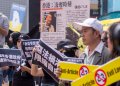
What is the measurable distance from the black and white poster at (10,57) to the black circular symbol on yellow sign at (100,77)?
2076 millimetres

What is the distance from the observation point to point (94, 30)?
2682 mm

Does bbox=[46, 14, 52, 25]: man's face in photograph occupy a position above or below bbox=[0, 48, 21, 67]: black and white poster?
above

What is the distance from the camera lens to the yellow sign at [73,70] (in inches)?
83.1

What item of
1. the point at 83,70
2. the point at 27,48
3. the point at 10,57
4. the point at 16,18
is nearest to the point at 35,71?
the point at 27,48

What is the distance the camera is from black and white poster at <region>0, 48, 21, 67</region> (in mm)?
3715

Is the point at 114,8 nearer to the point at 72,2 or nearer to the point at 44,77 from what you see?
the point at 72,2

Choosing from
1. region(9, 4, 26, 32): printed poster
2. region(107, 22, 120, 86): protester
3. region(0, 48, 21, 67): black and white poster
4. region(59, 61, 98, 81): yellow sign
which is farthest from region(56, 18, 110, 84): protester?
region(9, 4, 26, 32): printed poster

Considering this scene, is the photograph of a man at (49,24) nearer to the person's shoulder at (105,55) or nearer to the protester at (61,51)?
the protester at (61,51)

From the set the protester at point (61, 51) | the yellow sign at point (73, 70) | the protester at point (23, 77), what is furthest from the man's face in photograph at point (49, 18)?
the yellow sign at point (73, 70)

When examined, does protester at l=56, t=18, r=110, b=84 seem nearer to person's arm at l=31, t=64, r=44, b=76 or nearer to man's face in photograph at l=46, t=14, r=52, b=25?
person's arm at l=31, t=64, r=44, b=76

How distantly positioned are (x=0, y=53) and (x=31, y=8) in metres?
18.4

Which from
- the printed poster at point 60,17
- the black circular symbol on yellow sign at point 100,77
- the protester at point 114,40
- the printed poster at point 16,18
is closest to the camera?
the protester at point 114,40

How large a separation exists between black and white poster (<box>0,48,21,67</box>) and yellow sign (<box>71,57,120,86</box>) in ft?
6.29

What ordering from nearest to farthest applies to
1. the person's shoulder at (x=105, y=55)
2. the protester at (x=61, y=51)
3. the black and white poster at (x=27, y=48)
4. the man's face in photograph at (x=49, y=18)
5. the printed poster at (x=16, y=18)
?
the person's shoulder at (x=105, y=55), the protester at (x=61, y=51), the black and white poster at (x=27, y=48), the man's face in photograph at (x=49, y=18), the printed poster at (x=16, y=18)
